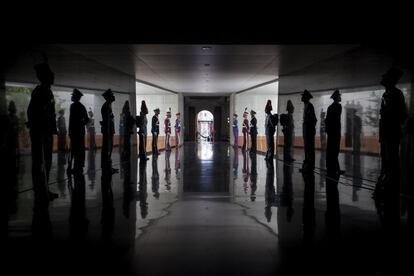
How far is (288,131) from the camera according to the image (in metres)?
13.9

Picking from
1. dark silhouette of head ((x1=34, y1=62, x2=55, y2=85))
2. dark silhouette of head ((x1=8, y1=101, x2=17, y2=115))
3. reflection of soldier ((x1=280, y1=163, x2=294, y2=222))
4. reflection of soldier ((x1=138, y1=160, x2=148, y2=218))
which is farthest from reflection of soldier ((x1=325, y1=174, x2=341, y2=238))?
dark silhouette of head ((x1=8, y1=101, x2=17, y2=115))

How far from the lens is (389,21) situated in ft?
26.0

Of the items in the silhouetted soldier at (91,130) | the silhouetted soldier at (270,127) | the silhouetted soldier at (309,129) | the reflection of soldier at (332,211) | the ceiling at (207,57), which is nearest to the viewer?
the reflection of soldier at (332,211)

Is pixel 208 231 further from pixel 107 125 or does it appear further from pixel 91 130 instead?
pixel 91 130

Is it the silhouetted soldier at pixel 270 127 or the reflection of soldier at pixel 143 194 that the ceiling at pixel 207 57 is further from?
the reflection of soldier at pixel 143 194

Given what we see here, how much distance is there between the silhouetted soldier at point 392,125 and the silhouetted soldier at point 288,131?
647 cm

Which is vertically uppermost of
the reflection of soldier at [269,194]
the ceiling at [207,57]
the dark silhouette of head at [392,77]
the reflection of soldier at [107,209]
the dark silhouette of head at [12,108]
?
the ceiling at [207,57]

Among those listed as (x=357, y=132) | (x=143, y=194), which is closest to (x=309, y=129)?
(x=357, y=132)

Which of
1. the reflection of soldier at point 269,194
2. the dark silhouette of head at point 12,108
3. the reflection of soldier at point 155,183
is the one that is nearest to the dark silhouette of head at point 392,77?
the reflection of soldier at point 269,194

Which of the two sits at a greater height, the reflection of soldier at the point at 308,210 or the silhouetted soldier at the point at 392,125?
the silhouetted soldier at the point at 392,125

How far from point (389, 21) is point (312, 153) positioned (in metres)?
3.68

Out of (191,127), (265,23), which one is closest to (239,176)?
(265,23)

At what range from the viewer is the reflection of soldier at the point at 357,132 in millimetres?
10148

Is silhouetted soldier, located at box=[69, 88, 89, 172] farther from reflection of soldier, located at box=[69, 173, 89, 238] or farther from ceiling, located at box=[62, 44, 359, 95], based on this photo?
reflection of soldier, located at box=[69, 173, 89, 238]
